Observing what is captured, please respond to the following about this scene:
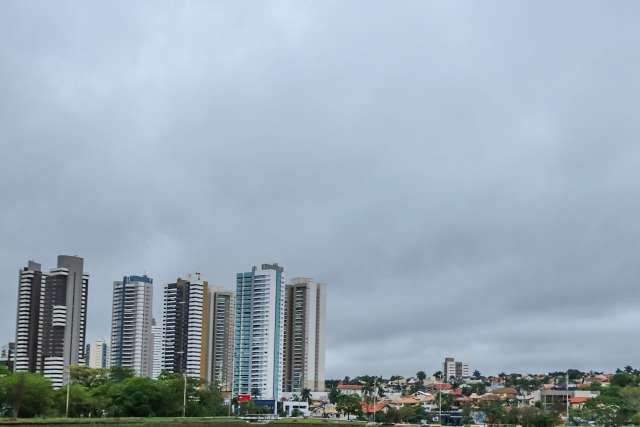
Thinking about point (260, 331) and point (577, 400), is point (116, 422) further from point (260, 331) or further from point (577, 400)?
point (577, 400)

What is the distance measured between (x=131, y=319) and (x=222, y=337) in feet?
54.0

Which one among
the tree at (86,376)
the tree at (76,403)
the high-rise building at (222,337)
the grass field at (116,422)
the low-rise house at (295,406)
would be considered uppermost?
the high-rise building at (222,337)

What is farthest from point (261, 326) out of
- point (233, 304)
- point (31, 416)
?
point (31, 416)

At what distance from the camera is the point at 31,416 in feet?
290

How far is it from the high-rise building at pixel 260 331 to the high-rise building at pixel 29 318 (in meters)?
33.0

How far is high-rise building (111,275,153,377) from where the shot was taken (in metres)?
146

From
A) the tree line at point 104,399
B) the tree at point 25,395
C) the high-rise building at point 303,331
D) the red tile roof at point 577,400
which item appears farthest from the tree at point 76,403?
the red tile roof at point 577,400

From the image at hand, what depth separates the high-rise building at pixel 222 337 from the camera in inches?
5915

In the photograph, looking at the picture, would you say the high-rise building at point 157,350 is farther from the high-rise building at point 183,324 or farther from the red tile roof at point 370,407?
the red tile roof at point 370,407

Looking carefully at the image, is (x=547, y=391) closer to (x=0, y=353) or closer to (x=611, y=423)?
(x=611, y=423)

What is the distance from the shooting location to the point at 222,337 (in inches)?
5989

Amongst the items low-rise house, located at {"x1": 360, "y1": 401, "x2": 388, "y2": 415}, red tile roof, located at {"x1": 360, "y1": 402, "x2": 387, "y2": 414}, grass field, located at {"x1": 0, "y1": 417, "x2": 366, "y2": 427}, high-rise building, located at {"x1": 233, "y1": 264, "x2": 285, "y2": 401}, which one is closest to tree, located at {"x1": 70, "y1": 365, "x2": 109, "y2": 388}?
grass field, located at {"x1": 0, "y1": 417, "x2": 366, "y2": 427}

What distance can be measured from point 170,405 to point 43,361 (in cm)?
4062

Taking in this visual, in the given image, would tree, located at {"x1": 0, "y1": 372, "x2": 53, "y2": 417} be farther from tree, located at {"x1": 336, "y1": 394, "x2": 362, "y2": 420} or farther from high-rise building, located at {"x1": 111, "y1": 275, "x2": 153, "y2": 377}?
high-rise building, located at {"x1": 111, "y1": 275, "x2": 153, "y2": 377}
